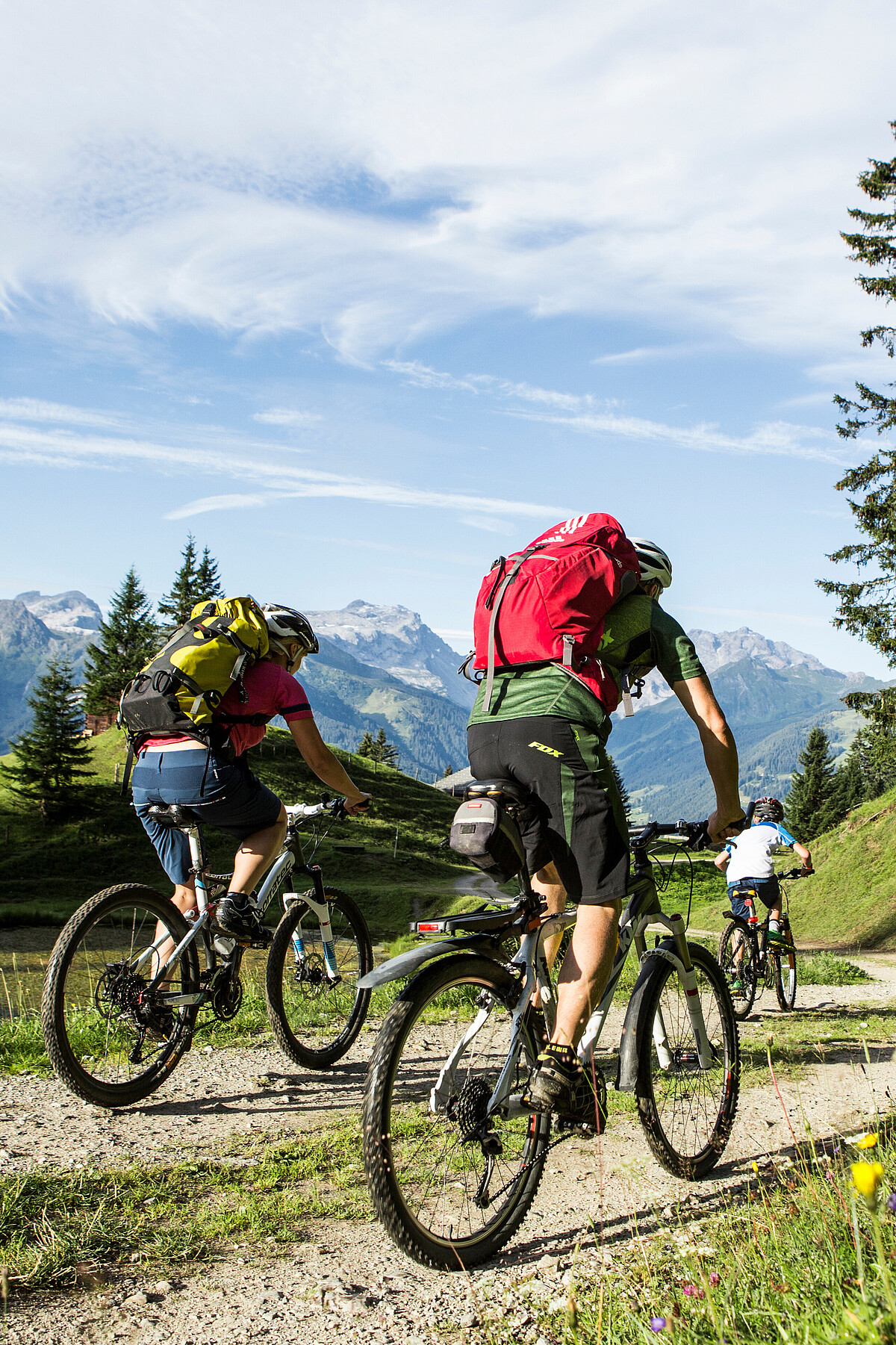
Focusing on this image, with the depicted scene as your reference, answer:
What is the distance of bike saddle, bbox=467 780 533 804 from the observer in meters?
3.38

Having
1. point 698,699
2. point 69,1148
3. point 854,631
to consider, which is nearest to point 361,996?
point 69,1148

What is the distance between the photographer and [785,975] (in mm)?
10086

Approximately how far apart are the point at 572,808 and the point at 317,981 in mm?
2992

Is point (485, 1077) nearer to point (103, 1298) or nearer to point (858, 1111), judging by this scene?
point (103, 1298)

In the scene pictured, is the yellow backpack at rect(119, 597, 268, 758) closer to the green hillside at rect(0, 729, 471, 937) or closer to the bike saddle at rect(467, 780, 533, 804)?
the bike saddle at rect(467, 780, 533, 804)

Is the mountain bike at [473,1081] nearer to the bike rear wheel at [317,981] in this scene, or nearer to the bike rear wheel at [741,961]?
the bike rear wheel at [317,981]

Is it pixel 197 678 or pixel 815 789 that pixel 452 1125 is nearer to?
pixel 197 678

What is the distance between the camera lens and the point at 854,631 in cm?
2722

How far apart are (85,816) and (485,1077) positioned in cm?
6486

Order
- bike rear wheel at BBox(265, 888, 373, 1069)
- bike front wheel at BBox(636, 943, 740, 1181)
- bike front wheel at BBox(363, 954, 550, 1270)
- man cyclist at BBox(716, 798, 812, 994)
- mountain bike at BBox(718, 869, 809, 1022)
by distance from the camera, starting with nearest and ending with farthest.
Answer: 1. bike front wheel at BBox(363, 954, 550, 1270)
2. bike front wheel at BBox(636, 943, 740, 1181)
3. bike rear wheel at BBox(265, 888, 373, 1069)
4. mountain bike at BBox(718, 869, 809, 1022)
5. man cyclist at BBox(716, 798, 812, 994)

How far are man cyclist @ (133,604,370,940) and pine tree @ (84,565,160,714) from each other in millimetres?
57333

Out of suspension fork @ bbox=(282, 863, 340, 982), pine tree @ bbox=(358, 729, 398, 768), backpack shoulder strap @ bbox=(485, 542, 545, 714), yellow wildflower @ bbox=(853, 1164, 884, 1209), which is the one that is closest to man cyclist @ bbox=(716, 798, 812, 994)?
suspension fork @ bbox=(282, 863, 340, 982)

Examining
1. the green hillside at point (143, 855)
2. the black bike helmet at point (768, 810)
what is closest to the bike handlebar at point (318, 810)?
the black bike helmet at point (768, 810)

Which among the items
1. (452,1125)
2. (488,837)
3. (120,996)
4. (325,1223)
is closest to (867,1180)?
(488,837)
